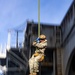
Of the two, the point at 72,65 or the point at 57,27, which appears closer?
the point at 72,65

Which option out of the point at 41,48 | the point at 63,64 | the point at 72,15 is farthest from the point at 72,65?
the point at 41,48

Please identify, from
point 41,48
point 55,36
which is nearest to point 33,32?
point 55,36

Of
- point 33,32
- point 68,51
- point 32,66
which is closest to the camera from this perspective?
point 32,66

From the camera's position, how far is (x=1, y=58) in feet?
205

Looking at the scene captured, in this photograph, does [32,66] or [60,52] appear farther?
[60,52]

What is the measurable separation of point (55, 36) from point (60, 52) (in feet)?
5.73

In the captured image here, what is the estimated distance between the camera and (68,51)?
30047 mm

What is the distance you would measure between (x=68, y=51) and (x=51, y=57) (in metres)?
3.44

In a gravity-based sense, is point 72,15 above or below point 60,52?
above

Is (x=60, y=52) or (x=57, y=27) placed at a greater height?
(x=57, y=27)

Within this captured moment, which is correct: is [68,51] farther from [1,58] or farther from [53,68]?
[1,58]

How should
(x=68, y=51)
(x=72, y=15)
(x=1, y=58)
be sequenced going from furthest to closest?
(x=1, y=58)
(x=68, y=51)
(x=72, y=15)

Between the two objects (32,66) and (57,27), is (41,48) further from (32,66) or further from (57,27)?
(57,27)

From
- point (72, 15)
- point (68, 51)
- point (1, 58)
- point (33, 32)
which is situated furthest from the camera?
point (1, 58)
